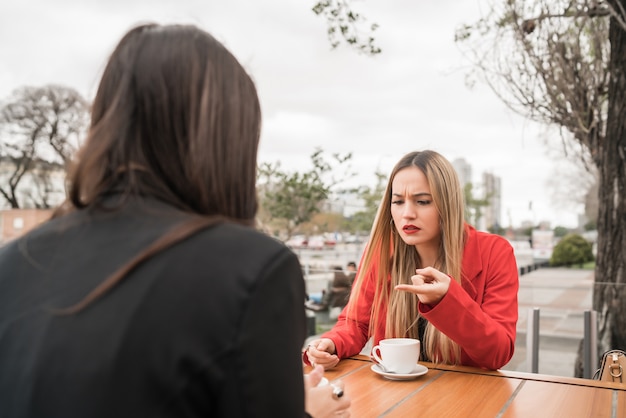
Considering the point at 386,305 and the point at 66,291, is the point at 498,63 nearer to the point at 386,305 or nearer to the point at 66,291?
the point at 386,305

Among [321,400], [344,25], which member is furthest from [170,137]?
[344,25]

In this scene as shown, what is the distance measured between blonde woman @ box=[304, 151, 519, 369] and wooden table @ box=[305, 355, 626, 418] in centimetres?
14

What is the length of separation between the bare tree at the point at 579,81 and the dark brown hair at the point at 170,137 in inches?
154

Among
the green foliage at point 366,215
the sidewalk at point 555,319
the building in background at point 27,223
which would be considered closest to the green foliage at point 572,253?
the green foliage at point 366,215

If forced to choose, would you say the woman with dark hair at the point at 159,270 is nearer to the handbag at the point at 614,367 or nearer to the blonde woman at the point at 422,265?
the blonde woman at the point at 422,265

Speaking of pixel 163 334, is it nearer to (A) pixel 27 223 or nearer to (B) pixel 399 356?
(A) pixel 27 223

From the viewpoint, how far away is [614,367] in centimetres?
181

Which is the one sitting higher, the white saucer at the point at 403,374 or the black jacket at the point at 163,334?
the black jacket at the point at 163,334

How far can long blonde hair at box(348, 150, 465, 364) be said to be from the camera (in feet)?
6.38

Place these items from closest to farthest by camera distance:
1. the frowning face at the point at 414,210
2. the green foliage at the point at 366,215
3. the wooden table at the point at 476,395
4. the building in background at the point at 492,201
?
the wooden table at the point at 476,395
the frowning face at the point at 414,210
the green foliage at the point at 366,215
the building in background at the point at 492,201

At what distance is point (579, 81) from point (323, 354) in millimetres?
3412

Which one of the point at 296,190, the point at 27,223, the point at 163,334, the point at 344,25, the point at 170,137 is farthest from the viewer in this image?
the point at 296,190

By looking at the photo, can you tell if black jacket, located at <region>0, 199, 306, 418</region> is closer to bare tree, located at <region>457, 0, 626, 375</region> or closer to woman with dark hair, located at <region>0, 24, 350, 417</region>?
woman with dark hair, located at <region>0, 24, 350, 417</region>

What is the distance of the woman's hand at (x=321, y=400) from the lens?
96 cm
